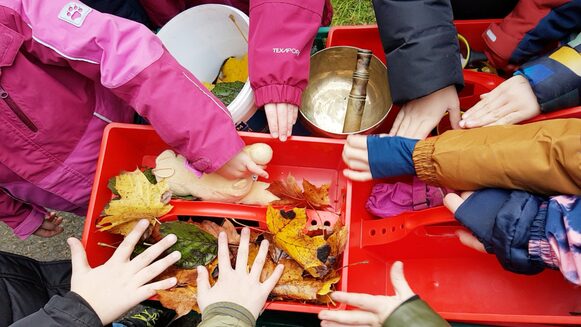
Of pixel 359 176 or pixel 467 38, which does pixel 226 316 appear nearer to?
pixel 359 176

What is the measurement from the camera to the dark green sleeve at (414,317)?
2.68ft

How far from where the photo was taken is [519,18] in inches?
42.1

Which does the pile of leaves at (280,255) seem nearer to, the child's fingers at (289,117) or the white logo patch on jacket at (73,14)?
the child's fingers at (289,117)

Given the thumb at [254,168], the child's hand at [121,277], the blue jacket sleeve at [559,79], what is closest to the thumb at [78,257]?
the child's hand at [121,277]

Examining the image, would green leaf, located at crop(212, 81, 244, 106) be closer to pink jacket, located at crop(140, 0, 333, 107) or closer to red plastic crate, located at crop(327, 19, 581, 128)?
pink jacket, located at crop(140, 0, 333, 107)

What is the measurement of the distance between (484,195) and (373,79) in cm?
43

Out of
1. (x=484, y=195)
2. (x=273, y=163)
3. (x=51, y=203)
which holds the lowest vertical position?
(x=51, y=203)

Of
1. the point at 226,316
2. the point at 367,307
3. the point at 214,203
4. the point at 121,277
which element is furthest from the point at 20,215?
the point at 367,307

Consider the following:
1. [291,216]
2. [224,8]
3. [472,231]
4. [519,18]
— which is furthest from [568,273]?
[224,8]

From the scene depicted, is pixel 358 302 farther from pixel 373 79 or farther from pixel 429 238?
pixel 373 79

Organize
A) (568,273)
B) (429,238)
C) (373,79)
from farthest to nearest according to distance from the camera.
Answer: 1. (373,79)
2. (429,238)
3. (568,273)

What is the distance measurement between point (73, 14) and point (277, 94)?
16.9 inches

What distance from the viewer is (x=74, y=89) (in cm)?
104

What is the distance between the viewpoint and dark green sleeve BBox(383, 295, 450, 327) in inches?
32.1
